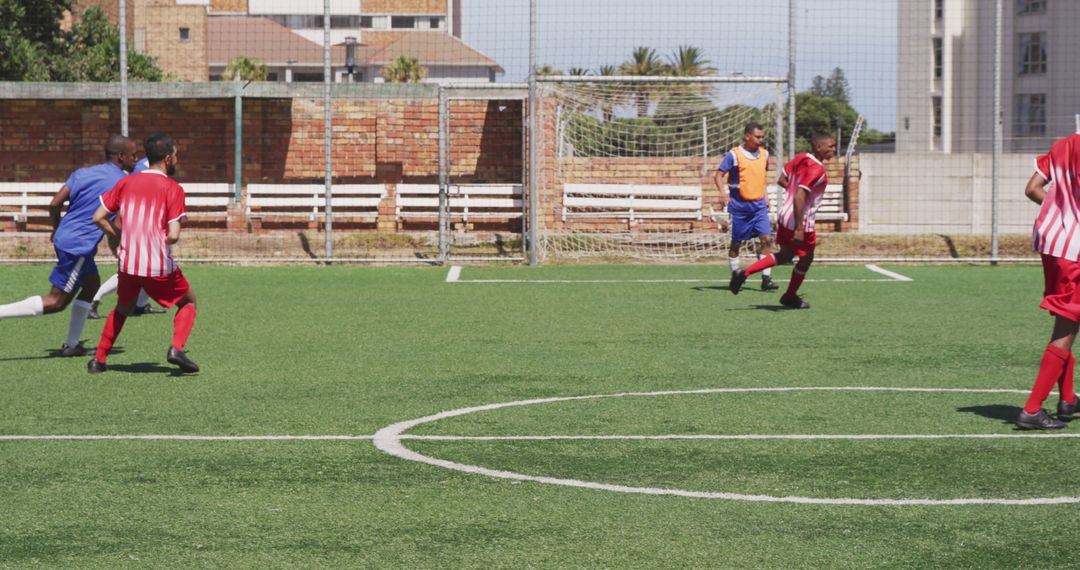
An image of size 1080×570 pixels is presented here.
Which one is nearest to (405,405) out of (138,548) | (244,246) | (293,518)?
(293,518)

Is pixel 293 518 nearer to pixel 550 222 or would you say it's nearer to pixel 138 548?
pixel 138 548

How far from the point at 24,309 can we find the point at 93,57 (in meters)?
28.5

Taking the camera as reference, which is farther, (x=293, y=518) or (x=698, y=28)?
(x=698, y=28)

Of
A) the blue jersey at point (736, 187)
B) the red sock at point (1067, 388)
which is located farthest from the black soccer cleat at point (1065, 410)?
the blue jersey at point (736, 187)

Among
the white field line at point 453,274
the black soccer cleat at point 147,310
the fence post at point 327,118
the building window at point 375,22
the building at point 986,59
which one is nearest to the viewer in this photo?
the black soccer cleat at point 147,310

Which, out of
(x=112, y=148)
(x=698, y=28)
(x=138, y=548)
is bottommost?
(x=138, y=548)

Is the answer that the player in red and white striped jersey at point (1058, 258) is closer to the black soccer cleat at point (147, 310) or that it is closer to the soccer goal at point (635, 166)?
the black soccer cleat at point (147, 310)

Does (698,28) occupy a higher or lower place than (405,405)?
higher

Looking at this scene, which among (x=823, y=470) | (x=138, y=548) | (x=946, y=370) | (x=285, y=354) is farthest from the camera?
(x=285, y=354)

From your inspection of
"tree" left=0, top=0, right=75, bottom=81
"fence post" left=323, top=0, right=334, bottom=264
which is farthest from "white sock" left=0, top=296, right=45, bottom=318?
"tree" left=0, top=0, right=75, bottom=81

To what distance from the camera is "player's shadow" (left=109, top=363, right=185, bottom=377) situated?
10.4m

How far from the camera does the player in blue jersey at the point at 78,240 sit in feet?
36.7

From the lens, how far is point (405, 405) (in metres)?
8.79

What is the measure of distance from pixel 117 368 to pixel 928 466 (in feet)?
20.2
